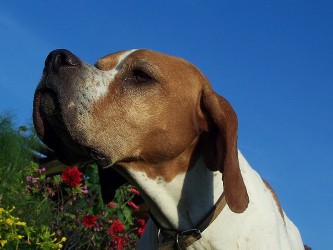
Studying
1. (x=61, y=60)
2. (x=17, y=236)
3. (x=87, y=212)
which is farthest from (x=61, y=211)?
(x=61, y=60)

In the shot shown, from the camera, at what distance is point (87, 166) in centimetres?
838

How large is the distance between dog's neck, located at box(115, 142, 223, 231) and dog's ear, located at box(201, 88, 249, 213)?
98 millimetres

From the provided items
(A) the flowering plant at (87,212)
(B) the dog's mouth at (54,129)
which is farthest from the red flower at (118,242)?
(B) the dog's mouth at (54,129)

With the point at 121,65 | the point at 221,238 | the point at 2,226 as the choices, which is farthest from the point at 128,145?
the point at 2,226

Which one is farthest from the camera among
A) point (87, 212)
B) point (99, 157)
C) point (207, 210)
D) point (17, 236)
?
point (87, 212)

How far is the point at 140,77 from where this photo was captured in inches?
151

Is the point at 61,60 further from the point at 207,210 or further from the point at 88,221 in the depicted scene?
the point at 88,221

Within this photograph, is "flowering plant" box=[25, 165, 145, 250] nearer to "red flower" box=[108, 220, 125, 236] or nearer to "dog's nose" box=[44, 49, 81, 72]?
"red flower" box=[108, 220, 125, 236]

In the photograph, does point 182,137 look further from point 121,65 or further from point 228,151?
point 121,65

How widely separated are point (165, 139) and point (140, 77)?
1.29ft

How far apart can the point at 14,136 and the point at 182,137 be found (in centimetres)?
651

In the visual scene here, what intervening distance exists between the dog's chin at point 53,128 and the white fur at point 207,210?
0.38 metres

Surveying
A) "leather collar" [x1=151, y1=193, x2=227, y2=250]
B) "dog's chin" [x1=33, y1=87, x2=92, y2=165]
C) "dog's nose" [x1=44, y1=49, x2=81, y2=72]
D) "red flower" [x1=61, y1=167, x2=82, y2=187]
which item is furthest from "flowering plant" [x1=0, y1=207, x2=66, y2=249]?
"dog's nose" [x1=44, y1=49, x2=81, y2=72]

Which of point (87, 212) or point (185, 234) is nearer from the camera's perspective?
point (185, 234)
